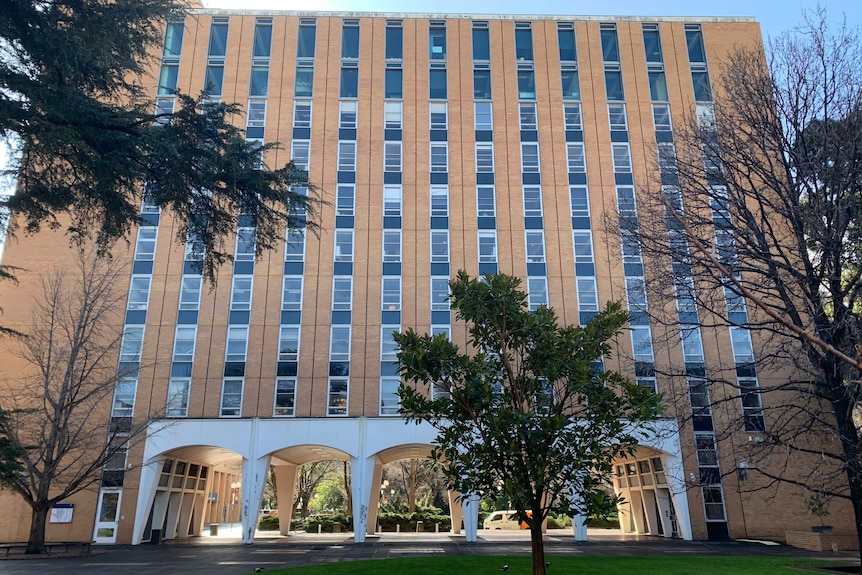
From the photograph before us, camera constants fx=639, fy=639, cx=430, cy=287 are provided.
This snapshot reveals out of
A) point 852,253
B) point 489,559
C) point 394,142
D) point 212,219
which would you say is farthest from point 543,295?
point 212,219

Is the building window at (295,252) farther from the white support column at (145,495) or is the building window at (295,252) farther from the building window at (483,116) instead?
the building window at (483,116)

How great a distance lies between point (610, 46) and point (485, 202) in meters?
13.5

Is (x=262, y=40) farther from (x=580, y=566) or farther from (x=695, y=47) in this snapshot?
(x=580, y=566)

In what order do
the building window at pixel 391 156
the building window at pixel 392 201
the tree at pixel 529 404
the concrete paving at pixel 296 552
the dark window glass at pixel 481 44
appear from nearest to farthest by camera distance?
the tree at pixel 529 404 < the concrete paving at pixel 296 552 < the building window at pixel 392 201 < the building window at pixel 391 156 < the dark window glass at pixel 481 44

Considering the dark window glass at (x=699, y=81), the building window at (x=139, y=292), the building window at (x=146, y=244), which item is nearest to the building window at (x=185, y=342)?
the building window at (x=139, y=292)

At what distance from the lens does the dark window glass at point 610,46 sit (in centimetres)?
3959

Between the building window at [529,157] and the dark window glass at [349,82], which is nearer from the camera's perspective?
the building window at [529,157]

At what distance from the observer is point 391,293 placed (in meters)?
34.1

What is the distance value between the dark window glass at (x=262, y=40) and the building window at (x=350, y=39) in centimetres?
447

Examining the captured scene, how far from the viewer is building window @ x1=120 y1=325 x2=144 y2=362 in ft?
107

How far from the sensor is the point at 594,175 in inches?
1433

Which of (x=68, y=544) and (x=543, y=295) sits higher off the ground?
(x=543, y=295)

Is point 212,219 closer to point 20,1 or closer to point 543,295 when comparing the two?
point 20,1

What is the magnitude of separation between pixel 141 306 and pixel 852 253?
31133 millimetres
